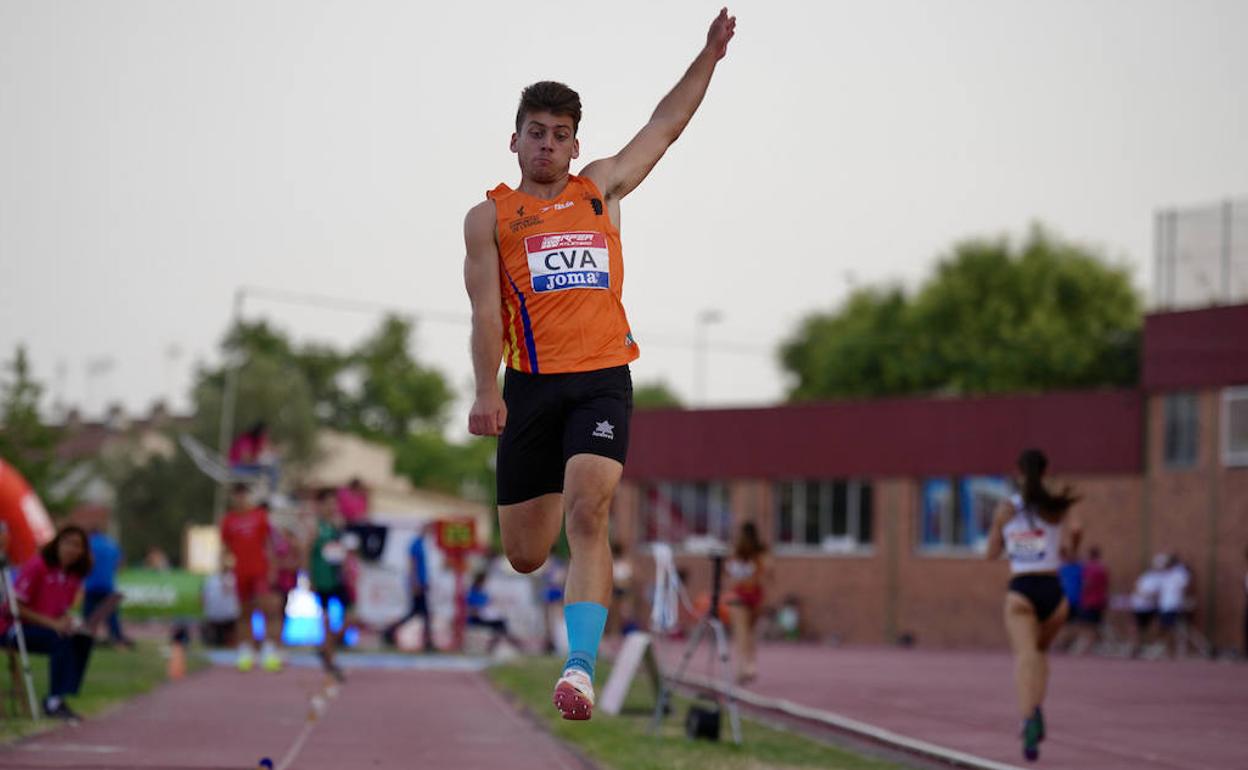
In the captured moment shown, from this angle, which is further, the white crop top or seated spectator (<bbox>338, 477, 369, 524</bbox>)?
seated spectator (<bbox>338, 477, 369, 524</bbox>)

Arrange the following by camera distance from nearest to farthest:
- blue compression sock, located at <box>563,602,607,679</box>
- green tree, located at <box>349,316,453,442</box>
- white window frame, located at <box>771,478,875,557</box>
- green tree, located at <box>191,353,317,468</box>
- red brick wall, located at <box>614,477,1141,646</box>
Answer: blue compression sock, located at <box>563,602,607,679</box> → red brick wall, located at <box>614,477,1141,646</box> → white window frame, located at <box>771,478,875,557</box> → green tree, located at <box>191,353,317,468</box> → green tree, located at <box>349,316,453,442</box>

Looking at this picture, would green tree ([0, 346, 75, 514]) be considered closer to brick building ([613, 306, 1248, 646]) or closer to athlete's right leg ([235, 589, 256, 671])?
athlete's right leg ([235, 589, 256, 671])

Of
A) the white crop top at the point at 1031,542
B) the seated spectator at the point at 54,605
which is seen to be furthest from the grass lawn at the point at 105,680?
the white crop top at the point at 1031,542

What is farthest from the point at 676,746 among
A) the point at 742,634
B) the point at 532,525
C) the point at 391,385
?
the point at 391,385

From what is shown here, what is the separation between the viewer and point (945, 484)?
157 ft

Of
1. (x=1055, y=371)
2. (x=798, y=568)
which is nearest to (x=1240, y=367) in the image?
(x=798, y=568)

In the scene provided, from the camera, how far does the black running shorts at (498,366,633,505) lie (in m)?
7.11

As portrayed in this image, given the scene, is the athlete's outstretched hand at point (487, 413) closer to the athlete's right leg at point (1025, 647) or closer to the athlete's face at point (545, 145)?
the athlete's face at point (545, 145)

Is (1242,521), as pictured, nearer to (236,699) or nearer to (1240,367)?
(1240,367)

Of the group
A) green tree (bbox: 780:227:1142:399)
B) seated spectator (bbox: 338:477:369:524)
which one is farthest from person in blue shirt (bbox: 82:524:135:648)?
green tree (bbox: 780:227:1142:399)

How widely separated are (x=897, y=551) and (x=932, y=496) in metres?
1.64

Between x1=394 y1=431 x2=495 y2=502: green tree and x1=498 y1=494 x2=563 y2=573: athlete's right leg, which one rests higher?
x1=394 y1=431 x2=495 y2=502: green tree

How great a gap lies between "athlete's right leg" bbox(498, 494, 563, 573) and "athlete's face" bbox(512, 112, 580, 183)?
1.25m

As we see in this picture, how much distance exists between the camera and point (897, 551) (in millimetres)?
48406
